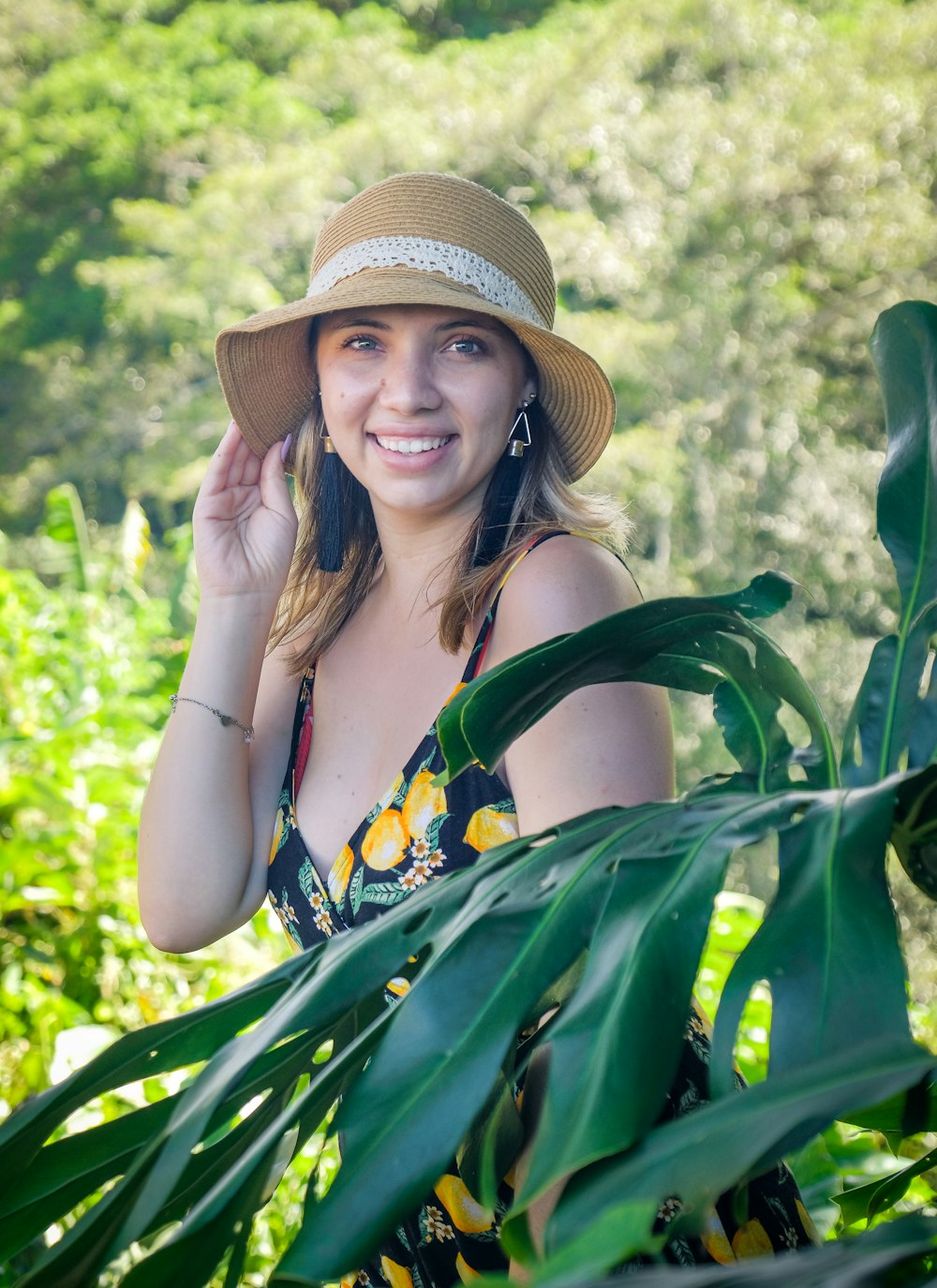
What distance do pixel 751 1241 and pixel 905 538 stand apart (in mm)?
631

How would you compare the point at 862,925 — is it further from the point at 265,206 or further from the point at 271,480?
the point at 265,206

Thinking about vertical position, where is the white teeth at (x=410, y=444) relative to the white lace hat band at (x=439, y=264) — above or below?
below

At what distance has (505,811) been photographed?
3.80ft

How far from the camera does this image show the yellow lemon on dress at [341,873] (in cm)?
123

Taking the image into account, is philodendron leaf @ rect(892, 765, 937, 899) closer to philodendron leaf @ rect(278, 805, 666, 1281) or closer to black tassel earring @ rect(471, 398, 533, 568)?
philodendron leaf @ rect(278, 805, 666, 1281)

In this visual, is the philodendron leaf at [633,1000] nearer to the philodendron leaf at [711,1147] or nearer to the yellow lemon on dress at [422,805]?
the philodendron leaf at [711,1147]

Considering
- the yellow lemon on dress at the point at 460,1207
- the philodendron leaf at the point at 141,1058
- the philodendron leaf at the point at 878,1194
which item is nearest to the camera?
the philodendron leaf at the point at 141,1058

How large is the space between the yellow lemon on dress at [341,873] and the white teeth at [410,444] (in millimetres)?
420

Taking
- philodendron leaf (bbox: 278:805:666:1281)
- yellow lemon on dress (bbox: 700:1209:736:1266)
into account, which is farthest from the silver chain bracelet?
philodendron leaf (bbox: 278:805:666:1281)

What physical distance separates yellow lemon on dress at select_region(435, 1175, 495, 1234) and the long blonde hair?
1.67ft

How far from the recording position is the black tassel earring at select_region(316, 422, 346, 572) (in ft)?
5.16

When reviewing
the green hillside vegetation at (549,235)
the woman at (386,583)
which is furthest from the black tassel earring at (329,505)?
the green hillside vegetation at (549,235)

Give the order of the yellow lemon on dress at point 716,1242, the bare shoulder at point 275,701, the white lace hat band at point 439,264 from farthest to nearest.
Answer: the bare shoulder at point 275,701, the white lace hat band at point 439,264, the yellow lemon on dress at point 716,1242

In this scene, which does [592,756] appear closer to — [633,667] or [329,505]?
[633,667]
